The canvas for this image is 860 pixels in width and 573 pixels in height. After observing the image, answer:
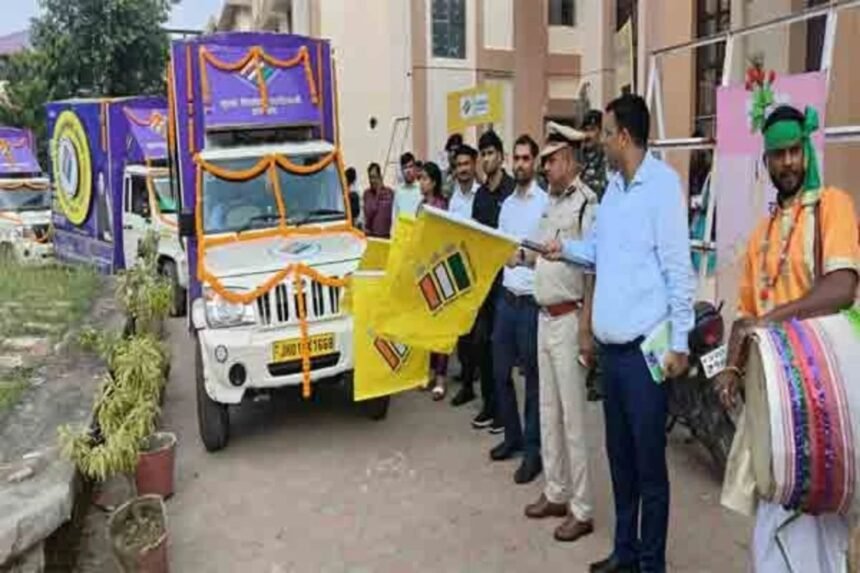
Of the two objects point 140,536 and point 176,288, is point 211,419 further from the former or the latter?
point 176,288

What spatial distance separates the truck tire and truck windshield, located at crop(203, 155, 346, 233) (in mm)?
4611

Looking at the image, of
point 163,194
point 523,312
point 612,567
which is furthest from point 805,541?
point 163,194

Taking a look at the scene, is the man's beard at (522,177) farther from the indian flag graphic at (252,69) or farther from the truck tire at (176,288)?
the truck tire at (176,288)

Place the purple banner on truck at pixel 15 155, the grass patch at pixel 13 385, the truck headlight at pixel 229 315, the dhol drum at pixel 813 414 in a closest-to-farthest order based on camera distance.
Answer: the dhol drum at pixel 813 414 → the grass patch at pixel 13 385 → the truck headlight at pixel 229 315 → the purple banner on truck at pixel 15 155

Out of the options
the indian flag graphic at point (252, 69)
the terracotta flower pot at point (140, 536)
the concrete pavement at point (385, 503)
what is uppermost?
the indian flag graphic at point (252, 69)

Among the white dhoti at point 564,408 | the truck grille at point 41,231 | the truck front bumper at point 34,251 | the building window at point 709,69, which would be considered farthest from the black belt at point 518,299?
the truck grille at point 41,231

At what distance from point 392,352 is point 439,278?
960mm

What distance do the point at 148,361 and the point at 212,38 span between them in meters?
3.42

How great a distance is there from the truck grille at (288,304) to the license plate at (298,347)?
144 millimetres

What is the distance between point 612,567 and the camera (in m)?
3.74

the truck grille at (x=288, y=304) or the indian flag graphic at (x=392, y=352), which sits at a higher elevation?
the truck grille at (x=288, y=304)

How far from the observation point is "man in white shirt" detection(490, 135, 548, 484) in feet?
15.6

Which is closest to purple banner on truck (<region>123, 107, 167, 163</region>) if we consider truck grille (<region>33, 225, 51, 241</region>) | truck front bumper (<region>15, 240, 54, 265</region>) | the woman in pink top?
truck front bumper (<region>15, 240, 54, 265</region>)

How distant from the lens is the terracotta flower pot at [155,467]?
4945 millimetres
